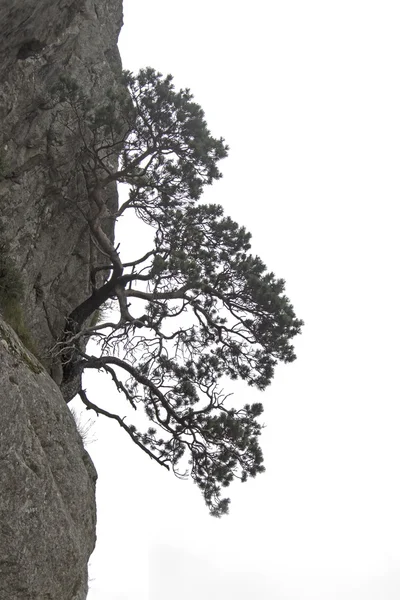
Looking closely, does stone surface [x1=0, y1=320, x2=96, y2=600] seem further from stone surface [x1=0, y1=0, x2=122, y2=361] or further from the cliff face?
stone surface [x1=0, y1=0, x2=122, y2=361]

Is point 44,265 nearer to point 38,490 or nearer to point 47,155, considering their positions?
point 47,155

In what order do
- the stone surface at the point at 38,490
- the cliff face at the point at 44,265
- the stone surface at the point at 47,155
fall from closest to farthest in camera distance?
the stone surface at the point at 38,490 → the cliff face at the point at 44,265 → the stone surface at the point at 47,155

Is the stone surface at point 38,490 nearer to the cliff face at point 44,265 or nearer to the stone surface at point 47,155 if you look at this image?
the cliff face at point 44,265

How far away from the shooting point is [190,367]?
13164 mm

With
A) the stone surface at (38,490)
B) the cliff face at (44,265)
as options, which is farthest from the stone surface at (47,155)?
the stone surface at (38,490)

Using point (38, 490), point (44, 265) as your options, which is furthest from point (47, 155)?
point (38, 490)

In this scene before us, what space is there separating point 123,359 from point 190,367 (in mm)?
1440

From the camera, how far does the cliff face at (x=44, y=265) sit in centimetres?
824

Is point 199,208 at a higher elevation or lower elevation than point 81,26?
lower

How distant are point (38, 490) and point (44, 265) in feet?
21.0

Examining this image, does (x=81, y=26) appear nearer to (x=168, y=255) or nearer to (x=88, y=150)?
(x=88, y=150)

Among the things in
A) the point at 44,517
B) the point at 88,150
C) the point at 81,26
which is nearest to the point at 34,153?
the point at 88,150

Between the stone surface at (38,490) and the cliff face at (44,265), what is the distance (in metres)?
0.02

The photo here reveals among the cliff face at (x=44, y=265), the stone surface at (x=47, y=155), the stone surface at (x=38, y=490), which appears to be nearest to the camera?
the stone surface at (x=38, y=490)
